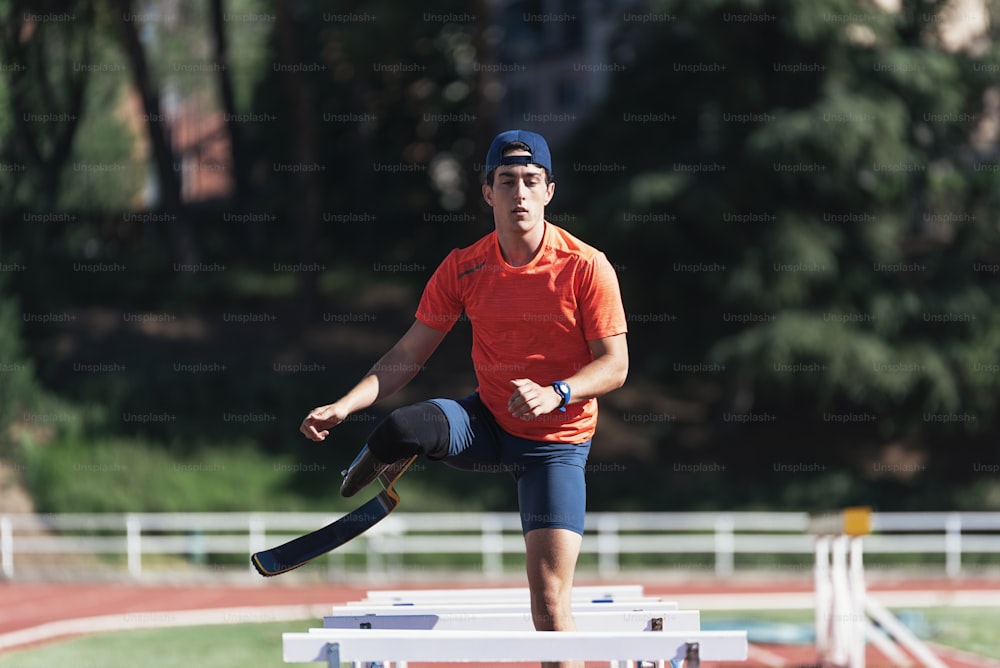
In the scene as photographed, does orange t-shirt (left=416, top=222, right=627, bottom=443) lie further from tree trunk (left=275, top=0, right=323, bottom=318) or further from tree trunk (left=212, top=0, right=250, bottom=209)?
tree trunk (left=212, top=0, right=250, bottom=209)

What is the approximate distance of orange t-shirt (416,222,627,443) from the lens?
4.59 m

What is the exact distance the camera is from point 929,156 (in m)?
23.4

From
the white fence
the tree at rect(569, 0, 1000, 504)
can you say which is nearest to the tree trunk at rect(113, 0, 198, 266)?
the tree at rect(569, 0, 1000, 504)

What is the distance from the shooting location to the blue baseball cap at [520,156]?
457 cm

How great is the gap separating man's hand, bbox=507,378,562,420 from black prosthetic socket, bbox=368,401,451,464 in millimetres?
410

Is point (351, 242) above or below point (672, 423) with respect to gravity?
above

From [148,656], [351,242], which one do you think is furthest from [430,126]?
[148,656]

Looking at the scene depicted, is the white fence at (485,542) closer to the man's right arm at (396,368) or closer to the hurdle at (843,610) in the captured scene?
the hurdle at (843,610)

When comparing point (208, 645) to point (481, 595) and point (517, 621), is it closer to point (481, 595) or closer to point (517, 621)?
point (481, 595)

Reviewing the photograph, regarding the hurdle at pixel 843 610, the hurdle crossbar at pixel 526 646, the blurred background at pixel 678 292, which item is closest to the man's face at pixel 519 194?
the hurdle crossbar at pixel 526 646

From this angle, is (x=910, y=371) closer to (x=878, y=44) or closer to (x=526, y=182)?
(x=878, y=44)

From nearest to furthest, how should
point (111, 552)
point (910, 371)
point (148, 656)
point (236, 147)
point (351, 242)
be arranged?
point (148, 656) < point (111, 552) < point (910, 371) < point (236, 147) < point (351, 242)

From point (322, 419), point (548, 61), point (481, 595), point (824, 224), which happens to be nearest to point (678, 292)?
point (824, 224)

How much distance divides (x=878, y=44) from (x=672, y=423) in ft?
28.0
